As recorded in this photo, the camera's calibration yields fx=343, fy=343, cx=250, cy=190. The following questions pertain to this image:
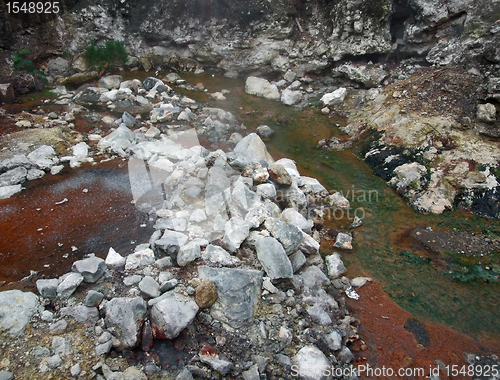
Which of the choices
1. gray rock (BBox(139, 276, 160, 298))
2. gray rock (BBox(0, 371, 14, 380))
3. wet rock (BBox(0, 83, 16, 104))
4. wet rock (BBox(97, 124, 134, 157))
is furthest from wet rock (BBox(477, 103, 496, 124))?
wet rock (BBox(0, 83, 16, 104))

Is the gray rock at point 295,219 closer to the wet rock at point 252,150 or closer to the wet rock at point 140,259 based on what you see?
the wet rock at point 252,150

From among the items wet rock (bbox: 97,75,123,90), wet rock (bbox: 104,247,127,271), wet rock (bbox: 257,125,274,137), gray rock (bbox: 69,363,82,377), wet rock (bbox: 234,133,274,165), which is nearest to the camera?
gray rock (bbox: 69,363,82,377)

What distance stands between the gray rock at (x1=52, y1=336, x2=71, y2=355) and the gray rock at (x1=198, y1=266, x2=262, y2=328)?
118 centimetres

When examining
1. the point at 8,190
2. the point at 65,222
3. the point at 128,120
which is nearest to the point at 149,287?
the point at 65,222

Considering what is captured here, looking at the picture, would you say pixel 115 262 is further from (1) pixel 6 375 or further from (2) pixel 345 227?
(2) pixel 345 227

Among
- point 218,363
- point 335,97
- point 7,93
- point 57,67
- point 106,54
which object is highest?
point 106,54

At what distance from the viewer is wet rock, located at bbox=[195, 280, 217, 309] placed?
10.3 ft

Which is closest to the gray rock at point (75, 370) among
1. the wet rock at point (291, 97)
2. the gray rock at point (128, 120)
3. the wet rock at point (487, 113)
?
the gray rock at point (128, 120)

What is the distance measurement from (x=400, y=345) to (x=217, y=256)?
6.52 ft

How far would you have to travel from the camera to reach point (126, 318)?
284cm

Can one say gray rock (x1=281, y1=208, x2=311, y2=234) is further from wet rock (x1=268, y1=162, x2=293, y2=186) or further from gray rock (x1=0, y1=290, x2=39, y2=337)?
gray rock (x1=0, y1=290, x2=39, y2=337)

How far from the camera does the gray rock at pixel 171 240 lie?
3.65 metres

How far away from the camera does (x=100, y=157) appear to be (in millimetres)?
5965

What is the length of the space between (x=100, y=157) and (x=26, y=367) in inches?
158
